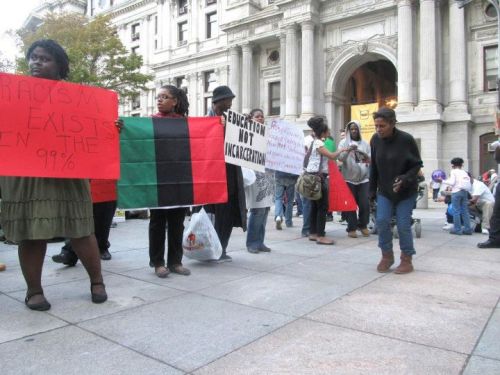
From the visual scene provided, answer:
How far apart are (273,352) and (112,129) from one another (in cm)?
225

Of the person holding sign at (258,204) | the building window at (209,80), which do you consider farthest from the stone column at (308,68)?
the person holding sign at (258,204)

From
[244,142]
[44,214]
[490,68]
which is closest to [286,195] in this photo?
[244,142]

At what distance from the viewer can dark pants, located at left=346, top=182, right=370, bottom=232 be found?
25.3 feet

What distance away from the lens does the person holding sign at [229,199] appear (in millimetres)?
5051

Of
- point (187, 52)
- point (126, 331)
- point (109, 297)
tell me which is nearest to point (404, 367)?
point (126, 331)

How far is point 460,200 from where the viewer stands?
28.2ft

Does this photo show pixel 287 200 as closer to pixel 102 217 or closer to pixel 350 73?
pixel 102 217

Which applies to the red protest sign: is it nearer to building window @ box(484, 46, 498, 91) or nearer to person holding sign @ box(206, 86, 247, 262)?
person holding sign @ box(206, 86, 247, 262)

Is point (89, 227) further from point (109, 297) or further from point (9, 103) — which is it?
point (9, 103)

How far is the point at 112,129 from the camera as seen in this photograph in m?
3.71

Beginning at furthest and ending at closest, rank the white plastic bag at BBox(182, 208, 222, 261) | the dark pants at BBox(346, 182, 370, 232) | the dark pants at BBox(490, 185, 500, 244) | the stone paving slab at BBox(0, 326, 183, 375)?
the dark pants at BBox(346, 182, 370, 232) < the dark pants at BBox(490, 185, 500, 244) < the white plastic bag at BBox(182, 208, 222, 261) < the stone paving slab at BBox(0, 326, 183, 375)

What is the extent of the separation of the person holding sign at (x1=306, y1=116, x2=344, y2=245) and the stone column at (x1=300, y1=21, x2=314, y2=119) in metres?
21.0

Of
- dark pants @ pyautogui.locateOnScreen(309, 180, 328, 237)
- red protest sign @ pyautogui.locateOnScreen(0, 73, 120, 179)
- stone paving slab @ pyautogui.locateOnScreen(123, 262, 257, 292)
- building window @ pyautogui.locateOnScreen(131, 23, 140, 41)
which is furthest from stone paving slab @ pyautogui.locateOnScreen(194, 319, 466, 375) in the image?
building window @ pyautogui.locateOnScreen(131, 23, 140, 41)

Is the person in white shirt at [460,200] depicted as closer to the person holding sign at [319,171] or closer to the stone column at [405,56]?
the person holding sign at [319,171]
